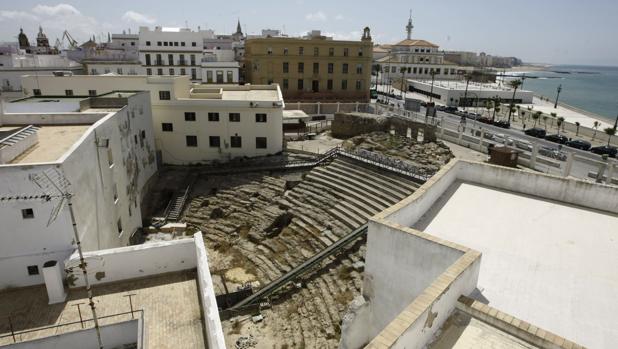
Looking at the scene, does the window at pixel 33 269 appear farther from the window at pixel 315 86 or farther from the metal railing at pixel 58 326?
the window at pixel 315 86

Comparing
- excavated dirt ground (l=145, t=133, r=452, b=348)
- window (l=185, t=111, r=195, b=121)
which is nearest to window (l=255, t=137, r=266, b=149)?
excavated dirt ground (l=145, t=133, r=452, b=348)

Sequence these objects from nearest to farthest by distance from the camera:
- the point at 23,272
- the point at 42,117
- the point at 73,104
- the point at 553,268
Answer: the point at 553,268, the point at 23,272, the point at 42,117, the point at 73,104

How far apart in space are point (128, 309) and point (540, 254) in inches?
478

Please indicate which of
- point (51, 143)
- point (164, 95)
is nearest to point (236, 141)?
point (164, 95)

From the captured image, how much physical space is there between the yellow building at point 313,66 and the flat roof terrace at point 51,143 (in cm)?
3730

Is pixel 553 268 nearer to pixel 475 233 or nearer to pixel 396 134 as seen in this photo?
pixel 475 233

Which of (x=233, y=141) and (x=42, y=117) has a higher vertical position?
(x=42, y=117)

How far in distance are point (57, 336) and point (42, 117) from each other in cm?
1449

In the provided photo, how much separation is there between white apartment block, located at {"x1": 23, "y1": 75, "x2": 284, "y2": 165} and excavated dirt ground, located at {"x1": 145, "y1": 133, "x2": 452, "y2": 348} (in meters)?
2.40

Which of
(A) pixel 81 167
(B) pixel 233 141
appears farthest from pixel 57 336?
(B) pixel 233 141

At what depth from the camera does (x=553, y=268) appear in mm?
10367

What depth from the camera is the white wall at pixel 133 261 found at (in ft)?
42.1

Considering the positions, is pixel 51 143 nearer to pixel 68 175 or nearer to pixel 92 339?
pixel 68 175

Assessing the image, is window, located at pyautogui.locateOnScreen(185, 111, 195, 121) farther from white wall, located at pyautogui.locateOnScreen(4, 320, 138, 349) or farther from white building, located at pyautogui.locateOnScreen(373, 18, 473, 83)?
white building, located at pyautogui.locateOnScreen(373, 18, 473, 83)
